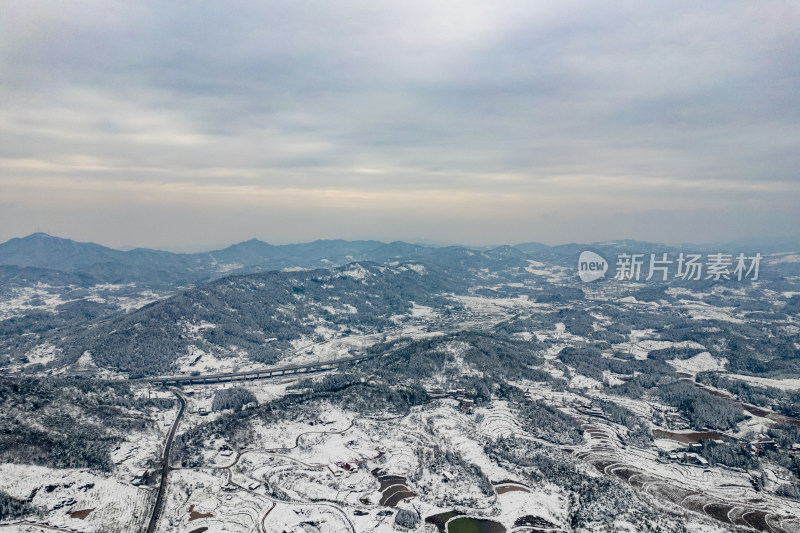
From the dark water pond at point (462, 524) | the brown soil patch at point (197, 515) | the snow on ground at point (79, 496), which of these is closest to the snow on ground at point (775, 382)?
the dark water pond at point (462, 524)

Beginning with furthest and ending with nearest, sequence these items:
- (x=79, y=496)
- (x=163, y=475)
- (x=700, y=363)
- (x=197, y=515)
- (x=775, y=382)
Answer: (x=700, y=363) < (x=775, y=382) < (x=163, y=475) < (x=79, y=496) < (x=197, y=515)

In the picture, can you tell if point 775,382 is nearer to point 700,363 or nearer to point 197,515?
point 700,363

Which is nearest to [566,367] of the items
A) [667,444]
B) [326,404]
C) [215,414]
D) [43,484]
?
[667,444]

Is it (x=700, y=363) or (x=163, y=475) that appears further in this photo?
(x=700, y=363)

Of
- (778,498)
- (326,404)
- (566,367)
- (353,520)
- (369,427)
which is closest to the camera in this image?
(353,520)

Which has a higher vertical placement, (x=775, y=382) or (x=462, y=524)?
(x=775, y=382)

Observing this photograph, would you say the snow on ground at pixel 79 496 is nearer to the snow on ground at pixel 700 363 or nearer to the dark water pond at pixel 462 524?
the dark water pond at pixel 462 524

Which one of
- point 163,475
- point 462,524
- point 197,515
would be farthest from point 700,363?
point 163,475

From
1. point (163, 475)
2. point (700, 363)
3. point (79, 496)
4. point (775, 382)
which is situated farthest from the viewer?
point (700, 363)

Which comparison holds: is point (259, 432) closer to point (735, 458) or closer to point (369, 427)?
point (369, 427)

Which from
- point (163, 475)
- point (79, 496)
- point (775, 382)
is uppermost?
point (775, 382)

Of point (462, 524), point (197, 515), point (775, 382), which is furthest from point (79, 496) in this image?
point (775, 382)
